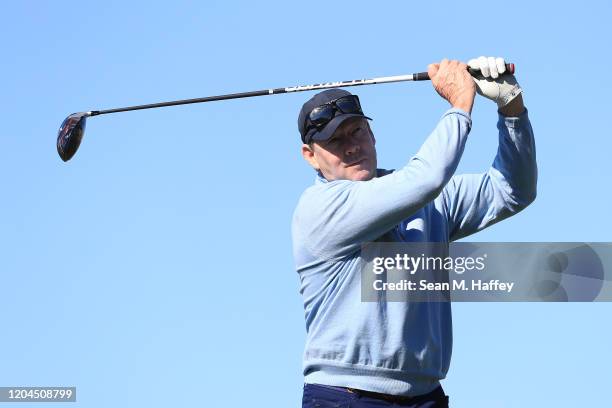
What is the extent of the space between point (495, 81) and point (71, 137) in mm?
4527

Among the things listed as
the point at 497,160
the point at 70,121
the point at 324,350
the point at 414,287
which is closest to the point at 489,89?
the point at 497,160

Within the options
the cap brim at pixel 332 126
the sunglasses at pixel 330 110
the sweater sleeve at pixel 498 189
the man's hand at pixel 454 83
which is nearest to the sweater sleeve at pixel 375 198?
the man's hand at pixel 454 83

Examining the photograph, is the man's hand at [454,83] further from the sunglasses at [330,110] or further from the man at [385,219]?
the sunglasses at [330,110]

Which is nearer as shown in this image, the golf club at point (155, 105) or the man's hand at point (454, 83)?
the man's hand at point (454, 83)

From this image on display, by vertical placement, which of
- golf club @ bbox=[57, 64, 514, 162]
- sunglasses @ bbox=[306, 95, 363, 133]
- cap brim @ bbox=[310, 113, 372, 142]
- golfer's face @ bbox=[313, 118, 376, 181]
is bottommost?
golfer's face @ bbox=[313, 118, 376, 181]

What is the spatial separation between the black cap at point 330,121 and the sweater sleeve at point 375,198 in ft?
1.28

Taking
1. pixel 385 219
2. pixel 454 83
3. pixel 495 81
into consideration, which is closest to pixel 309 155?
pixel 385 219

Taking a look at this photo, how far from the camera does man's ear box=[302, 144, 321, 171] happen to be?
7.26 metres

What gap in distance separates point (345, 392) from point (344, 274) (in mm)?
735

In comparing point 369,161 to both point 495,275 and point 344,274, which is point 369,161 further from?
point 495,275

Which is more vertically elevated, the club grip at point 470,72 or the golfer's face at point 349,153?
the club grip at point 470,72

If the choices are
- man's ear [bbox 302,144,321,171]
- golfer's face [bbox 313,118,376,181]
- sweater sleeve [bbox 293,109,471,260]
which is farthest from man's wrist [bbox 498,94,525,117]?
man's ear [bbox 302,144,321,171]

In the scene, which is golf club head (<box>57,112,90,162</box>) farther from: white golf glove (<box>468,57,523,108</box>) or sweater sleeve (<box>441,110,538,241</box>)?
white golf glove (<box>468,57,523,108</box>)

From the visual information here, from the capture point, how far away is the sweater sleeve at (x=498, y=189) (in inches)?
275
